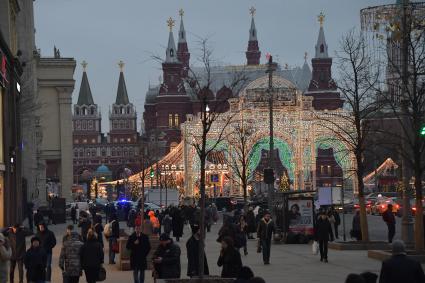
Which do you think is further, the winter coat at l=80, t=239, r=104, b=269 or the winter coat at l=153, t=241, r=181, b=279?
the winter coat at l=80, t=239, r=104, b=269

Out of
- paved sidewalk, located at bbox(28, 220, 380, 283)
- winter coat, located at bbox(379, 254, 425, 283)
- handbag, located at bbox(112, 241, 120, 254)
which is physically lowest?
paved sidewalk, located at bbox(28, 220, 380, 283)

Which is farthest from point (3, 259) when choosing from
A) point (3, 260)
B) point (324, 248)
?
point (324, 248)

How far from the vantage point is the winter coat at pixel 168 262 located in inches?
757

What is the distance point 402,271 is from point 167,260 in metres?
6.22

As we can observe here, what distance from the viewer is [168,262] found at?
1922 centimetres

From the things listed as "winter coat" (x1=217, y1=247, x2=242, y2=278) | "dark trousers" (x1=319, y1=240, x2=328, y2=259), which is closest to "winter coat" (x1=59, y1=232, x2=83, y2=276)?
"winter coat" (x1=217, y1=247, x2=242, y2=278)

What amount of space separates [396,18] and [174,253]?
1517 cm

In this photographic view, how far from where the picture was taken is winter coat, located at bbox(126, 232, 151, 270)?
71.9ft

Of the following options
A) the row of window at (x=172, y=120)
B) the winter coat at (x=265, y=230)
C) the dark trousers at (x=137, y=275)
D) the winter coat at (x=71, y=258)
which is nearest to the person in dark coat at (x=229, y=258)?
the winter coat at (x=71, y=258)

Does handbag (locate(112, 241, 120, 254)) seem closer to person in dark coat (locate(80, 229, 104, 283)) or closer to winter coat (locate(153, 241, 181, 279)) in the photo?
person in dark coat (locate(80, 229, 104, 283))

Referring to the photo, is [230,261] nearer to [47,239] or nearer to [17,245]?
[17,245]

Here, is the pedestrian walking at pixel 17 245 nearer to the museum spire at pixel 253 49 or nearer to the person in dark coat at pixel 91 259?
the person in dark coat at pixel 91 259

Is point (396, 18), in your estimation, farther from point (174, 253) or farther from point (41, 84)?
point (41, 84)

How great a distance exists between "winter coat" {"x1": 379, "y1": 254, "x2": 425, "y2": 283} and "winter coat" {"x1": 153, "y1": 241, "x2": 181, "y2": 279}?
19.4ft
